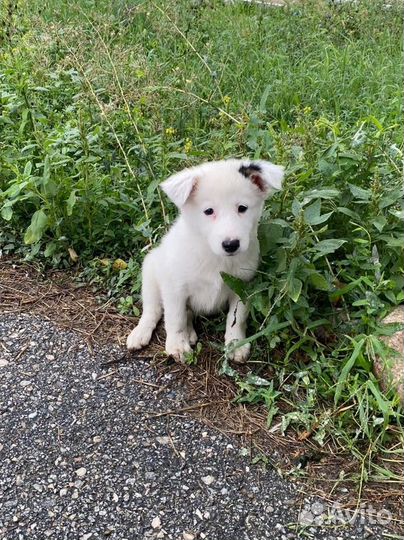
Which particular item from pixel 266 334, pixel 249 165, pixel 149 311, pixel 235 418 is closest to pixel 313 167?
pixel 249 165

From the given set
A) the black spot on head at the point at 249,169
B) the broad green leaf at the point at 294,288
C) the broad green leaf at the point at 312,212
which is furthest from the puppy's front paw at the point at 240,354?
the black spot on head at the point at 249,169

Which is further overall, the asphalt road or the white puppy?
the white puppy

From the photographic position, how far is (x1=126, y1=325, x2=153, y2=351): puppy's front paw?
315 centimetres

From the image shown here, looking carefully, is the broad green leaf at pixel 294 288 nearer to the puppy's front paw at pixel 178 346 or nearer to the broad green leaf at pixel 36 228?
the puppy's front paw at pixel 178 346

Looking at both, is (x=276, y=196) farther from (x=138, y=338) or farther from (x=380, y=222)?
(x=138, y=338)

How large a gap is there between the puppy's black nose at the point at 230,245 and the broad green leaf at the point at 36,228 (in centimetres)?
132

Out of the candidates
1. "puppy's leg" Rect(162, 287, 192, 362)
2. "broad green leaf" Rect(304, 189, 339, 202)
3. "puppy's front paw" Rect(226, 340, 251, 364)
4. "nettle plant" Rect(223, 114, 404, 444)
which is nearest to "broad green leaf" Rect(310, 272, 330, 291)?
"nettle plant" Rect(223, 114, 404, 444)

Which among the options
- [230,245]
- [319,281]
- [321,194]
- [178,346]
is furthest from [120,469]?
[321,194]

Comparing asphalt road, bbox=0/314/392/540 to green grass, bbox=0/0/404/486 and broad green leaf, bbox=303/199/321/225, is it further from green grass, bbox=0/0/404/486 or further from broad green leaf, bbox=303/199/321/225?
broad green leaf, bbox=303/199/321/225

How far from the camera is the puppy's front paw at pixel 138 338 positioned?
10.3 ft

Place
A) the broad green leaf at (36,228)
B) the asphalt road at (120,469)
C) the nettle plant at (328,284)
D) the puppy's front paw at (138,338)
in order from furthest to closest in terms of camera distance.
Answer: the broad green leaf at (36,228)
the puppy's front paw at (138,338)
the nettle plant at (328,284)
the asphalt road at (120,469)

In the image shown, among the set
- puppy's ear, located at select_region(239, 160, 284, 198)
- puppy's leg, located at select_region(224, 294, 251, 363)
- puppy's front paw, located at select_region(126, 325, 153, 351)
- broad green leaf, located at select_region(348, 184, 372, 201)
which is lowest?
puppy's front paw, located at select_region(126, 325, 153, 351)

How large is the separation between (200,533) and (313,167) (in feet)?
5.93

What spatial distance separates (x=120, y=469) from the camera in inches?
99.8
